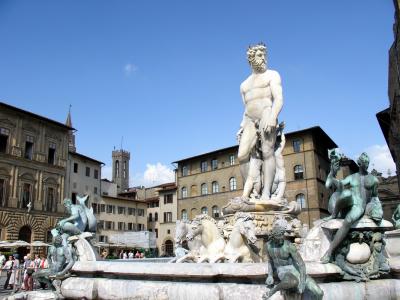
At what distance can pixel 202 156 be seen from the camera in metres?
56.9

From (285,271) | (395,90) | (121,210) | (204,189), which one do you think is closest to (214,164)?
(204,189)

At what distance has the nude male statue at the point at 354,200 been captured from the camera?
4.78 m

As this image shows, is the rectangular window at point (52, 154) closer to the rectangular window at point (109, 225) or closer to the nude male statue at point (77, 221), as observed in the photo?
the rectangular window at point (109, 225)

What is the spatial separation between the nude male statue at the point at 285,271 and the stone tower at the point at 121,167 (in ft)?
351

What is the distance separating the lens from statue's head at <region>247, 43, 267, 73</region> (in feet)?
28.2

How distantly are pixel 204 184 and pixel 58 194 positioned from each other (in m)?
18.7

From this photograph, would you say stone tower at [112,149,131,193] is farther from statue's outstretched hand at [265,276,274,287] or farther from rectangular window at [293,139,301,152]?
statue's outstretched hand at [265,276,274,287]

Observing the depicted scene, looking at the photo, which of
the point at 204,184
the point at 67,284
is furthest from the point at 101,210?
the point at 67,284

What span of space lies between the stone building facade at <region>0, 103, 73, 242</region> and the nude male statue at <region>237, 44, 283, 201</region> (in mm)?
36391

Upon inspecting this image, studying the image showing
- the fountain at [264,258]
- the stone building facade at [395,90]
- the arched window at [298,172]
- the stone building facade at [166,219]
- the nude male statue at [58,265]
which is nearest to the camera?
the fountain at [264,258]

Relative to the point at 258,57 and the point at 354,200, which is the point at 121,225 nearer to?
the point at 258,57

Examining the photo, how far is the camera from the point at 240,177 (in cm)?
5194

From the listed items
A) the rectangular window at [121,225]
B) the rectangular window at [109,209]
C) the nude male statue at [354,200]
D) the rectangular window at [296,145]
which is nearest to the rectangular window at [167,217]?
the rectangular window at [121,225]

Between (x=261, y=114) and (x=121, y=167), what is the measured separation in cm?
10508
